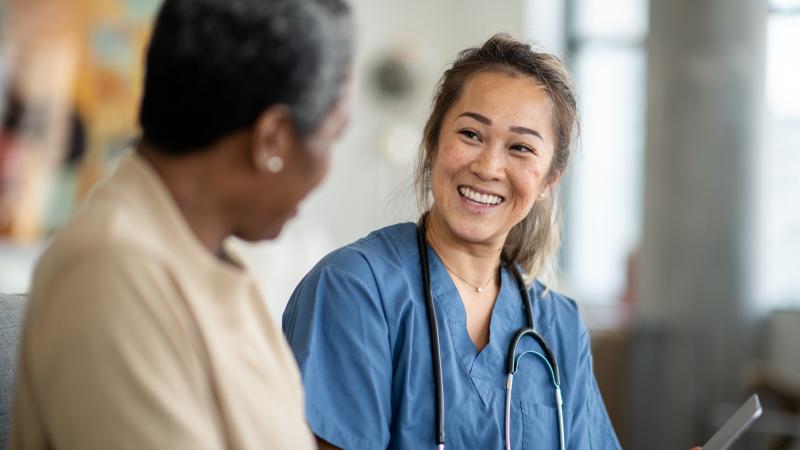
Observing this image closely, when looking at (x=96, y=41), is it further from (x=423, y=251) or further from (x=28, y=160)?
(x=423, y=251)

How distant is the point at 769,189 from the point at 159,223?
13.8 feet

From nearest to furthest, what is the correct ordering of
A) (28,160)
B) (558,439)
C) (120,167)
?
(120,167)
(558,439)
(28,160)

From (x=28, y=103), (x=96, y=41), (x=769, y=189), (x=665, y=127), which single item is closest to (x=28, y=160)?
(x=28, y=103)

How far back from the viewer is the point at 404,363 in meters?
1.62

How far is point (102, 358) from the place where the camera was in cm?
86

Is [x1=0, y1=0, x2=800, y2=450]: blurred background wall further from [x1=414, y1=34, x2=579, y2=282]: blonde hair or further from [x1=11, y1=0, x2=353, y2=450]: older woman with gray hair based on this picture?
[x1=11, y1=0, x2=353, y2=450]: older woman with gray hair

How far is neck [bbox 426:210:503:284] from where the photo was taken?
5.92 ft

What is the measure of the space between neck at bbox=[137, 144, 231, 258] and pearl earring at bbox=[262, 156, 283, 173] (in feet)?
0.15

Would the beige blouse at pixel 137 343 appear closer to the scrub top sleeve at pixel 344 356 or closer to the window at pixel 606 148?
the scrub top sleeve at pixel 344 356

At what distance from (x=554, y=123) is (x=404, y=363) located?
0.49 m

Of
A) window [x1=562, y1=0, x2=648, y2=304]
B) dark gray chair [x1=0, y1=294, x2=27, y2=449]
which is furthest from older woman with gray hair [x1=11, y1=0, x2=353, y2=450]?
window [x1=562, y1=0, x2=648, y2=304]

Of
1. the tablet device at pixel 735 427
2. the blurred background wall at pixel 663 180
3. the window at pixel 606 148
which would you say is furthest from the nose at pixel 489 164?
the window at pixel 606 148

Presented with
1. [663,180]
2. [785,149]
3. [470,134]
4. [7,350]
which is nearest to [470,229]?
[470,134]

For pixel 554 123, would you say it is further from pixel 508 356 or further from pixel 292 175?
pixel 292 175
